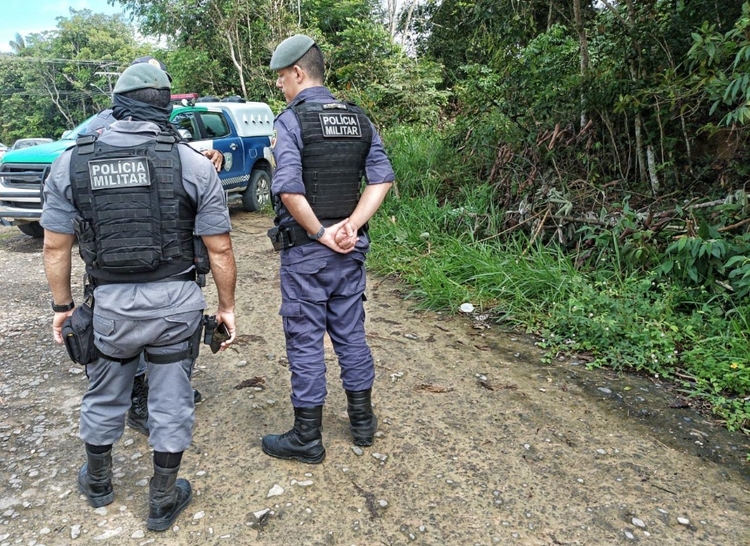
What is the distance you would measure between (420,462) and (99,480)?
1.45 metres

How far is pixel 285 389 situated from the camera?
3.45 metres

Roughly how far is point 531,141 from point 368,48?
29.3 ft

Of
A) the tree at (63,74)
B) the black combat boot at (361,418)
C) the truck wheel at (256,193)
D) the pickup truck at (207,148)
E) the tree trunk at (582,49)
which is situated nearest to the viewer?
the black combat boot at (361,418)

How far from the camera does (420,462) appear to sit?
2.71 m

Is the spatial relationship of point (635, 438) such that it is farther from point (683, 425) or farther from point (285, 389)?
point (285, 389)

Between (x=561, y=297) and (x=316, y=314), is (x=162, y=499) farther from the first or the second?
(x=561, y=297)

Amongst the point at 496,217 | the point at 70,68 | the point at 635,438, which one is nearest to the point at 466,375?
the point at 635,438

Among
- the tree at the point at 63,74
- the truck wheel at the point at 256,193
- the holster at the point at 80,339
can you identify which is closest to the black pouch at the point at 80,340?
the holster at the point at 80,339

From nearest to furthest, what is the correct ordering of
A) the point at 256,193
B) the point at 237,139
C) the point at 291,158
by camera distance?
the point at 291,158
the point at 237,139
the point at 256,193

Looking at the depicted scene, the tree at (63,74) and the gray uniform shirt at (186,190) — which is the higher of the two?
the tree at (63,74)

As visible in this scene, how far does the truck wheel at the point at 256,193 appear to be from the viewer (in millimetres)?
8867

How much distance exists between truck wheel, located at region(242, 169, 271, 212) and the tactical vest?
22.4 ft

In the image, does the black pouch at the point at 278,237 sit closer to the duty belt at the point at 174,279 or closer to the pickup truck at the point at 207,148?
the duty belt at the point at 174,279

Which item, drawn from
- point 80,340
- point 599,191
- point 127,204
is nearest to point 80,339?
point 80,340
